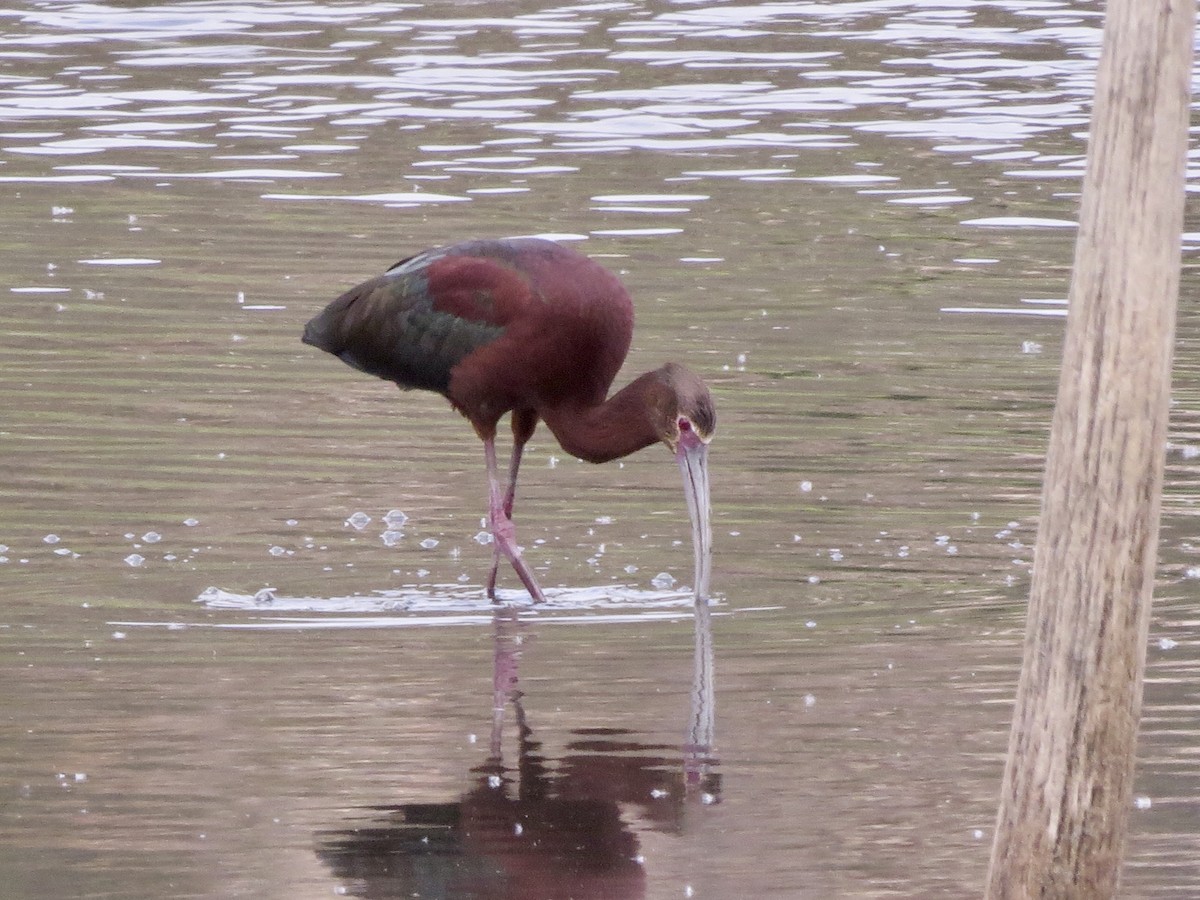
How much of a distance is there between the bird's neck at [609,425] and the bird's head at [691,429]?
11cm

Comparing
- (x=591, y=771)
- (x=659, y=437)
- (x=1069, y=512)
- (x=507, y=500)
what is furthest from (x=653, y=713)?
(x=1069, y=512)

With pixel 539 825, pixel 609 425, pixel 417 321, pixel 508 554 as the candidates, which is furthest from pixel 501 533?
pixel 539 825

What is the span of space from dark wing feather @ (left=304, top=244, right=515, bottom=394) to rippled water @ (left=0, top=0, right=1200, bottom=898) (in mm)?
718

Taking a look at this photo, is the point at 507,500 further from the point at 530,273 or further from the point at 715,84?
the point at 715,84

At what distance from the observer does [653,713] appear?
8.16 meters

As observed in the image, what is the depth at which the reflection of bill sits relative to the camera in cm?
658

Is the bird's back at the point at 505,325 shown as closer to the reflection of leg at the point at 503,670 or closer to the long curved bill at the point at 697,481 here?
the long curved bill at the point at 697,481

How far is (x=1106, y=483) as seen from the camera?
215 inches

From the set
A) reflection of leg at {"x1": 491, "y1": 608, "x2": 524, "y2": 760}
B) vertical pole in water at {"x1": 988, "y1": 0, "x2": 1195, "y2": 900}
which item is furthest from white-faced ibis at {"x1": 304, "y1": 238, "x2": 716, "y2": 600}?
vertical pole in water at {"x1": 988, "y1": 0, "x2": 1195, "y2": 900}

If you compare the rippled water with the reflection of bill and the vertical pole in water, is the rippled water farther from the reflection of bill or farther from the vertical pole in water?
the vertical pole in water

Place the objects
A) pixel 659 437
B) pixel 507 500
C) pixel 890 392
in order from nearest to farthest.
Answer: pixel 659 437
pixel 507 500
pixel 890 392

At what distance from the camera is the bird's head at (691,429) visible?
345 inches

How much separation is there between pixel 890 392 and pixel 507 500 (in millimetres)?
3820

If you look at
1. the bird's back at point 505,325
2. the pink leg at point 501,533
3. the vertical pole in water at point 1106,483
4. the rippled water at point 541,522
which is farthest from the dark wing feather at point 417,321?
the vertical pole in water at point 1106,483
